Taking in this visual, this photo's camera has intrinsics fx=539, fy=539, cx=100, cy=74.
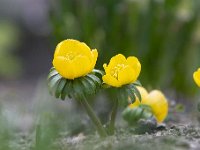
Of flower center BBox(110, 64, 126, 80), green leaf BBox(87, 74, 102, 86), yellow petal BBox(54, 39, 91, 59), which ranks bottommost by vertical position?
green leaf BBox(87, 74, 102, 86)

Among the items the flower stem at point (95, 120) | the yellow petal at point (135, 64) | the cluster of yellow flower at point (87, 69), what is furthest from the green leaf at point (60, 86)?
the yellow petal at point (135, 64)

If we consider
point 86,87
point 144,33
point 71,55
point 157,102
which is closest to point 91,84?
point 86,87

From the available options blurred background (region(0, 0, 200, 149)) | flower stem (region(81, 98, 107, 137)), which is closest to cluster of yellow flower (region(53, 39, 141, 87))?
flower stem (region(81, 98, 107, 137))

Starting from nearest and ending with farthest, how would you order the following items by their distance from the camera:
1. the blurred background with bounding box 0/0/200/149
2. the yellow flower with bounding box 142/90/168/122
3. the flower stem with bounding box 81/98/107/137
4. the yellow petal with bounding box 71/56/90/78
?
the yellow petal with bounding box 71/56/90/78
the flower stem with bounding box 81/98/107/137
the yellow flower with bounding box 142/90/168/122
the blurred background with bounding box 0/0/200/149

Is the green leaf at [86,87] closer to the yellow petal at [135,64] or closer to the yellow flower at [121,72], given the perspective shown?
the yellow flower at [121,72]

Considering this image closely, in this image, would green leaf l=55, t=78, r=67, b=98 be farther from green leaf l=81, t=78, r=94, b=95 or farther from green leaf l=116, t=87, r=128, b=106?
green leaf l=116, t=87, r=128, b=106

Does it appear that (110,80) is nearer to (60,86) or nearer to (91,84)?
(91,84)

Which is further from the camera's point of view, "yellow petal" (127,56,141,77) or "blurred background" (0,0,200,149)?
"blurred background" (0,0,200,149)
